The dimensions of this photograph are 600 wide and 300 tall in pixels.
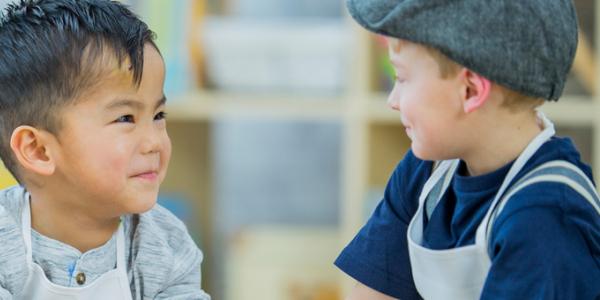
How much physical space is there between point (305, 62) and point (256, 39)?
11 centimetres

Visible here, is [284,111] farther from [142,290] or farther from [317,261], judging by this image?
[142,290]

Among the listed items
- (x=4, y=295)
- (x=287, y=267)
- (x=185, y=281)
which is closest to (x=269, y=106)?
(x=287, y=267)

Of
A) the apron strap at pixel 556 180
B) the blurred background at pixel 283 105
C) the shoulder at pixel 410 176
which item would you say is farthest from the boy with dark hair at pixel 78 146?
the blurred background at pixel 283 105

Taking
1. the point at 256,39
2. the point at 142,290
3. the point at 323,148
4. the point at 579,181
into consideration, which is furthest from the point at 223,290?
the point at 579,181

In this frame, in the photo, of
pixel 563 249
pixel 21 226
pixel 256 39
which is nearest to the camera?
pixel 563 249

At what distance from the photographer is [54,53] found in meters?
0.97

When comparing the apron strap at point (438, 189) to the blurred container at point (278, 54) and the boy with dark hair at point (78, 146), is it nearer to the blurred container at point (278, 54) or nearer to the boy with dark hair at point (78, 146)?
the boy with dark hair at point (78, 146)

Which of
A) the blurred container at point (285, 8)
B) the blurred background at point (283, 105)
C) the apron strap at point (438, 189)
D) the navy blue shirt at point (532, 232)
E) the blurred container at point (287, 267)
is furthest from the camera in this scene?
the blurred container at point (285, 8)

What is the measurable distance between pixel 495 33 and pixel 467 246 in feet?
0.63

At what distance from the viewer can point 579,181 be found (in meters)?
0.87

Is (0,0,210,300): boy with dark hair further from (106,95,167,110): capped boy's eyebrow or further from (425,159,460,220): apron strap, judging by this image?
(425,159,460,220): apron strap

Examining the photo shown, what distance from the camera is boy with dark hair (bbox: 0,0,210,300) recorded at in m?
0.98

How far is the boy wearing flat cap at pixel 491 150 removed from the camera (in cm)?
83

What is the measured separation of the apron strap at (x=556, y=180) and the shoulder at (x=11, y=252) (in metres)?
0.46
